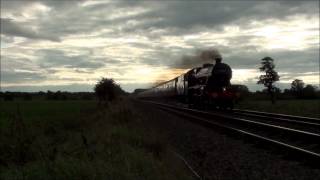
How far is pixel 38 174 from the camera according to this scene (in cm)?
990

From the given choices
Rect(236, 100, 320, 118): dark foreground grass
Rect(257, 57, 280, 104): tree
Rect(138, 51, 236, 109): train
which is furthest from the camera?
Rect(257, 57, 280, 104): tree

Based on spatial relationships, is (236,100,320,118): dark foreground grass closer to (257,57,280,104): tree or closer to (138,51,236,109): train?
(138,51,236,109): train

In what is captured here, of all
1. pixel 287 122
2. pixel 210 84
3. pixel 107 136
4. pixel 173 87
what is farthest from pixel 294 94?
pixel 107 136

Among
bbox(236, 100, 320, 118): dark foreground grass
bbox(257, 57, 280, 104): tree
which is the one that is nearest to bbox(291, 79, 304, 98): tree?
bbox(257, 57, 280, 104): tree

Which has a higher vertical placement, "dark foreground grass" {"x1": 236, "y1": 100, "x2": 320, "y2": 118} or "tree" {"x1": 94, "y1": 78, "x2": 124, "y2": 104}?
"tree" {"x1": 94, "y1": 78, "x2": 124, "y2": 104}

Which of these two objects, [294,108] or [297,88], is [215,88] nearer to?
[294,108]

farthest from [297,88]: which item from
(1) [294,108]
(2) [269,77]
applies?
(1) [294,108]

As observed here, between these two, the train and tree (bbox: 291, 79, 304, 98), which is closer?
the train

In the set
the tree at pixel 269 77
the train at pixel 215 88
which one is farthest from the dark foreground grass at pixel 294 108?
the tree at pixel 269 77

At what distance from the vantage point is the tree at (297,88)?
271ft

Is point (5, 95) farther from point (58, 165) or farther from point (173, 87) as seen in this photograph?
point (58, 165)

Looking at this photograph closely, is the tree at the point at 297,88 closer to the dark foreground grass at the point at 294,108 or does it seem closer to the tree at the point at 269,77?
the tree at the point at 269,77

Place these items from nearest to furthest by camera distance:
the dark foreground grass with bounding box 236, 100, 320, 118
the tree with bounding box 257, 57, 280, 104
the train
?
1. the dark foreground grass with bounding box 236, 100, 320, 118
2. the train
3. the tree with bounding box 257, 57, 280, 104

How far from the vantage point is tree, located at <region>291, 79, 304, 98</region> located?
82625 millimetres
